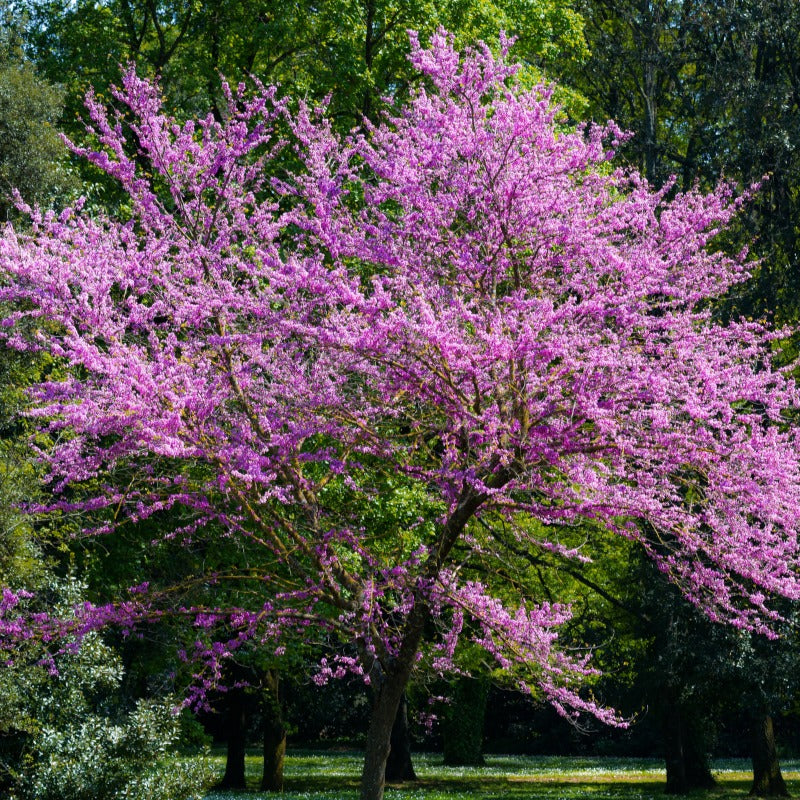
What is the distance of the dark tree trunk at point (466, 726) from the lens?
91.7 feet

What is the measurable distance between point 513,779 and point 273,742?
23.7 ft

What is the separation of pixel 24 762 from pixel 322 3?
49.3ft

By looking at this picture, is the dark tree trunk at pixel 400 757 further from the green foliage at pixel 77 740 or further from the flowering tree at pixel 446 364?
the flowering tree at pixel 446 364

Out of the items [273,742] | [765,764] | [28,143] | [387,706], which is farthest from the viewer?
[273,742]

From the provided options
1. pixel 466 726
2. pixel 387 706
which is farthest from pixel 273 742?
pixel 387 706

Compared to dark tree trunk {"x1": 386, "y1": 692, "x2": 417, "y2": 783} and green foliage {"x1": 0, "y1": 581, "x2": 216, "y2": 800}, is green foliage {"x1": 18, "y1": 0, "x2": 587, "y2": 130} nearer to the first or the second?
→ green foliage {"x1": 0, "y1": 581, "x2": 216, "y2": 800}

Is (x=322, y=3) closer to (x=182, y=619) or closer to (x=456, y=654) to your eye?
(x=182, y=619)

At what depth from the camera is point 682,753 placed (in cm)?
2205

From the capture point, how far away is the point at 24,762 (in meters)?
13.1

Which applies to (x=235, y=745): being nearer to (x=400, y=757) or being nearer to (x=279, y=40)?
(x=400, y=757)

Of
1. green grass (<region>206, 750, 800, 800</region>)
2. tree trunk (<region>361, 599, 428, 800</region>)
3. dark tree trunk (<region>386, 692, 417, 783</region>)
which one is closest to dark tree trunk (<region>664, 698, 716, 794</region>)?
green grass (<region>206, 750, 800, 800</region>)

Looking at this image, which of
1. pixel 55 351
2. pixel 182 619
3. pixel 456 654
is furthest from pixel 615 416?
pixel 456 654

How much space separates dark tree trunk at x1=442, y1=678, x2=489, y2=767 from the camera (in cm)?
2794

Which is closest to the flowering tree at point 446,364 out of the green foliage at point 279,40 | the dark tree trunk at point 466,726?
the green foliage at point 279,40
